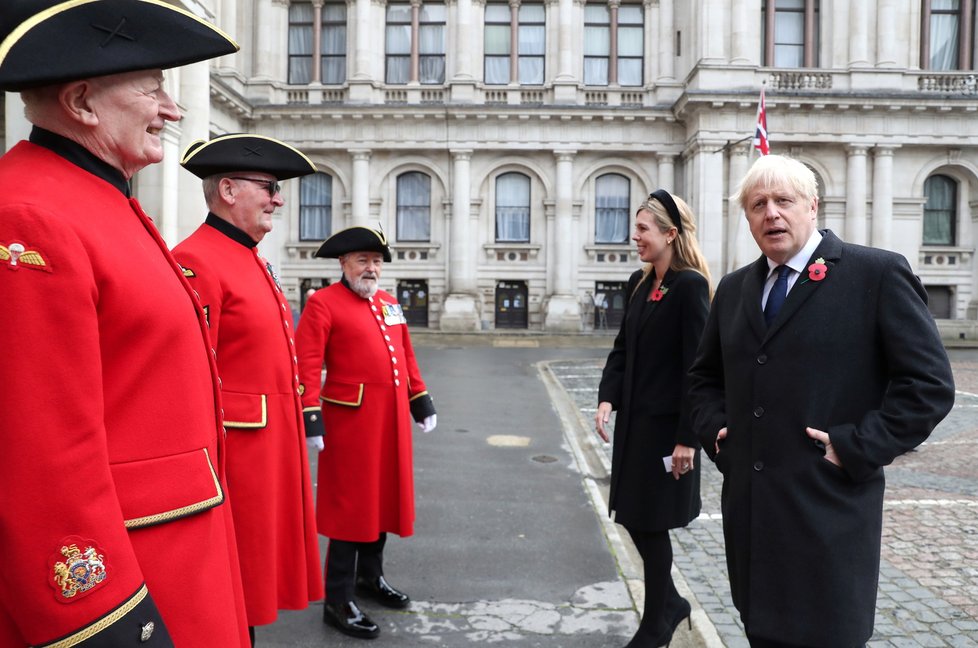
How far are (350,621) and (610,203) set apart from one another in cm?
2842

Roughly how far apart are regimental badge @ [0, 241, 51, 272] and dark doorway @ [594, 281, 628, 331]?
29624mm

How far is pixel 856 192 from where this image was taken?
29.0 metres

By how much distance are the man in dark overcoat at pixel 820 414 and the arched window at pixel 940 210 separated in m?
31.8

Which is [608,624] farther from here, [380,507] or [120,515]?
[120,515]

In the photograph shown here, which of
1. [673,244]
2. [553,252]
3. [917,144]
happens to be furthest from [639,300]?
[917,144]

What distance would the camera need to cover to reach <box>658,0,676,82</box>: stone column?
30906mm

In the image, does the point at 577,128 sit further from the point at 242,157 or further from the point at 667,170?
the point at 242,157

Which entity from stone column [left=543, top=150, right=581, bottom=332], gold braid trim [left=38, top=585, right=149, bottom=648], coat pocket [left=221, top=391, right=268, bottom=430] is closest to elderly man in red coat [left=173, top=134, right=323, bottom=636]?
coat pocket [left=221, top=391, right=268, bottom=430]

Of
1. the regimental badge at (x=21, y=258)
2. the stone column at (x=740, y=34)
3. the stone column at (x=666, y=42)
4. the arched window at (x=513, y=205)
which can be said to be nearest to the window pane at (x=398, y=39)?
the arched window at (x=513, y=205)

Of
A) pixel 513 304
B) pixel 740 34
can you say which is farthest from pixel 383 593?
pixel 740 34

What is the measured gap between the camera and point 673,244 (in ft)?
14.1

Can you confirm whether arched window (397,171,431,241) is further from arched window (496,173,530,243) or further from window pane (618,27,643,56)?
window pane (618,27,643,56)

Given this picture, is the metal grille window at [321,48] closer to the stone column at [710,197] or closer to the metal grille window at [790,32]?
the stone column at [710,197]

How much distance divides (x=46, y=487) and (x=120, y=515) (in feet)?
0.61
